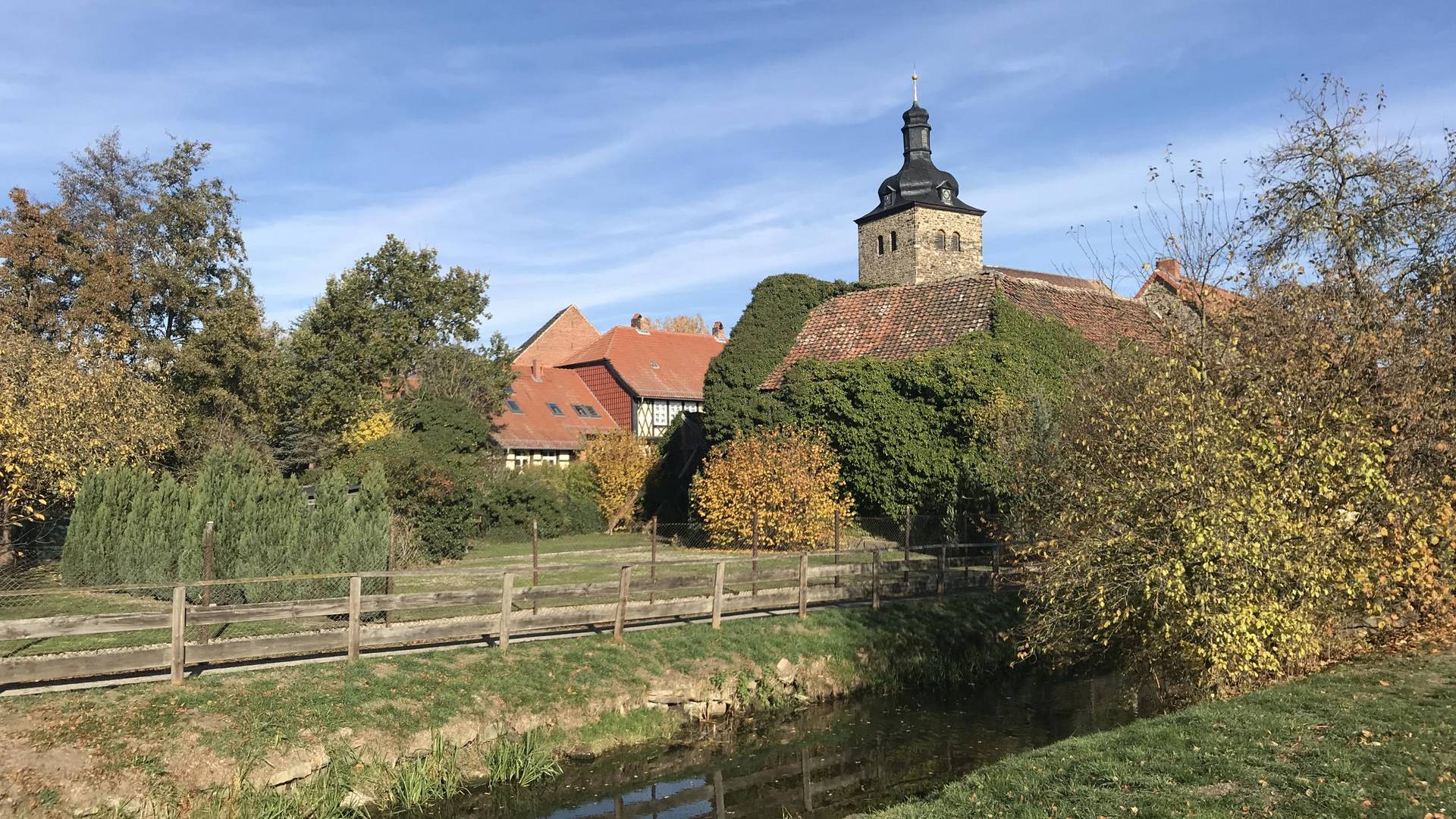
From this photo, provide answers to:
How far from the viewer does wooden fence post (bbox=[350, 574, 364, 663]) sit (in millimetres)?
12461

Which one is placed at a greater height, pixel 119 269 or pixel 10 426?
pixel 119 269

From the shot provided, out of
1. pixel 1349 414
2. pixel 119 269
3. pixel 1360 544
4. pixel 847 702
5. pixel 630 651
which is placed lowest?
pixel 847 702

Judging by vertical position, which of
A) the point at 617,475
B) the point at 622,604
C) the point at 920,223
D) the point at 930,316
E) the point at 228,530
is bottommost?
the point at 622,604

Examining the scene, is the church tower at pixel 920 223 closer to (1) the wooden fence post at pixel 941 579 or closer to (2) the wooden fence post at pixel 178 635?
(1) the wooden fence post at pixel 941 579

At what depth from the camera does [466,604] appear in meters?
14.4

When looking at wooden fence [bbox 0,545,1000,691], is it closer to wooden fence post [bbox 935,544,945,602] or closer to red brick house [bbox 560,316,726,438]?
wooden fence post [bbox 935,544,945,602]

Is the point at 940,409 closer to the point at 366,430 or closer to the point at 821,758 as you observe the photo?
the point at 821,758

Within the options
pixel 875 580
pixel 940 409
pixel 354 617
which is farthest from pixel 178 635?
pixel 940 409

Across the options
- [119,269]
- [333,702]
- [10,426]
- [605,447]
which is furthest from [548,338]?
[333,702]

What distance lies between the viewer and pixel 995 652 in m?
17.9

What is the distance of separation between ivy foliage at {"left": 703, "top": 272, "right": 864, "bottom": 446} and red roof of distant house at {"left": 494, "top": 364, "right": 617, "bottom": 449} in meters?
9.90

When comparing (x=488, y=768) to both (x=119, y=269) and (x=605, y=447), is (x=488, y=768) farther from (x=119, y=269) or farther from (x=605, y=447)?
(x=119, y=269)

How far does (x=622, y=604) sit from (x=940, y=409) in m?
12.0

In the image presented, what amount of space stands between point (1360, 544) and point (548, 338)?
4792 cm
